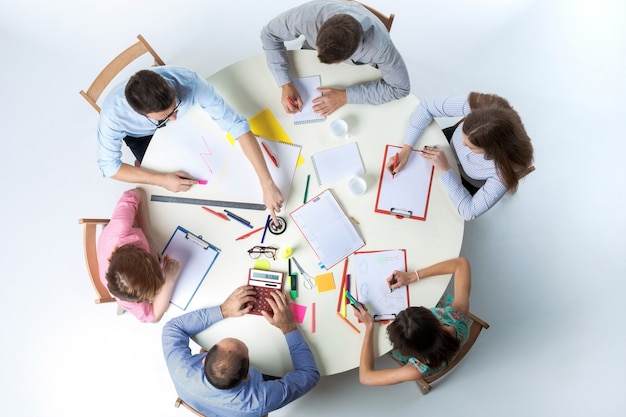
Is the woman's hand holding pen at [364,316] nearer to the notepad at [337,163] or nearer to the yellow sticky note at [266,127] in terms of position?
the notepad at [337,163]

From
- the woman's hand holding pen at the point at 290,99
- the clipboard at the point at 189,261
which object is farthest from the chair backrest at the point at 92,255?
the woman's hand holding pen at the point at 290,99

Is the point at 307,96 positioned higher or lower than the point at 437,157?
higher

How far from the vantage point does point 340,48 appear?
1.55 m

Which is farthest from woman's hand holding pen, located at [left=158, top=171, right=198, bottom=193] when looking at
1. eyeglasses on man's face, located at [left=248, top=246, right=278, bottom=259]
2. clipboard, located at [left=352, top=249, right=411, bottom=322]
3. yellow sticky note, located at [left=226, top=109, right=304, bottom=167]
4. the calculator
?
clipboard, located at [left=352, top=249, right=411, bottom=322]

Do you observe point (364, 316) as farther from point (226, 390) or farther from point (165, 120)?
point (165, 120)

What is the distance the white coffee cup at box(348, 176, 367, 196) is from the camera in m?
1.79

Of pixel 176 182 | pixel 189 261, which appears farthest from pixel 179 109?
pixel 189 261

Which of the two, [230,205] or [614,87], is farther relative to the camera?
[614,87]

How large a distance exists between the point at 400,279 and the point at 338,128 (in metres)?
0.71

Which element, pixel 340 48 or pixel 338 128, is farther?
pixel 338 128

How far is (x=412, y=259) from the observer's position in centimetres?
176

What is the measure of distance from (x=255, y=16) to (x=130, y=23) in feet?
2.84

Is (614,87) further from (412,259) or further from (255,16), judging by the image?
(255,16)

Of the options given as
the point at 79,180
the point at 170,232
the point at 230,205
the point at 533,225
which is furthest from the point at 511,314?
the point at 79,180
